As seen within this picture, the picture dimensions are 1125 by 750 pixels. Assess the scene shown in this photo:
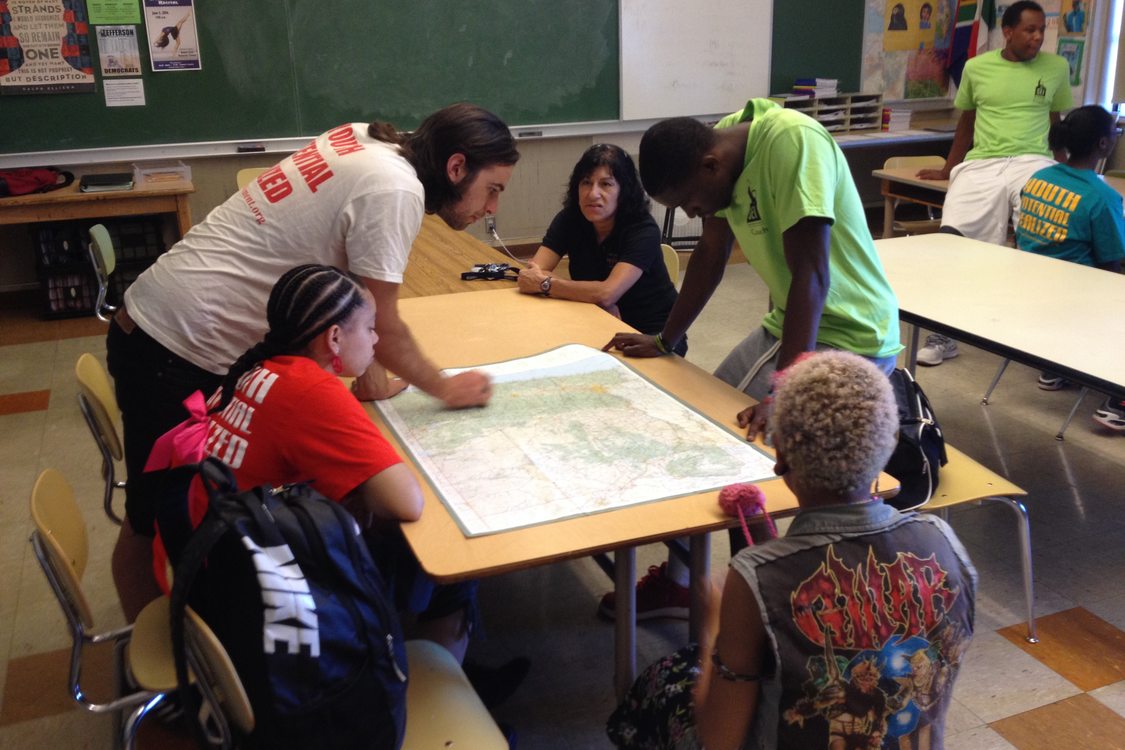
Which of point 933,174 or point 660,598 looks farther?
point 933,174

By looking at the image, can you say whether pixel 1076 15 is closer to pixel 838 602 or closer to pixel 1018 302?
pixel 1018 302

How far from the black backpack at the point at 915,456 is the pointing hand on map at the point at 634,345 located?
0.56m

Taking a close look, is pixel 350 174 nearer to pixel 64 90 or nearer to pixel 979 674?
pixel 979 674

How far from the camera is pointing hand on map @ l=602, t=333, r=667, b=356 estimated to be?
2.33 metres

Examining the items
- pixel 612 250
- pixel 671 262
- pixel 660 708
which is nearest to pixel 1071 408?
pixel 671 262

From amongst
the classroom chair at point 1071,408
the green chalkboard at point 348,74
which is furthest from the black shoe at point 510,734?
the green chalkboard at point 348,74

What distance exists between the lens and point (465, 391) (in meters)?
2.03

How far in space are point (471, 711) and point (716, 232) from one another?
1.30m

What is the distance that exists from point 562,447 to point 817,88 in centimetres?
548

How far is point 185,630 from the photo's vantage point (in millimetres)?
1326

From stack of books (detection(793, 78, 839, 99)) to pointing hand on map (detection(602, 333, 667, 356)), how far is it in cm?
481

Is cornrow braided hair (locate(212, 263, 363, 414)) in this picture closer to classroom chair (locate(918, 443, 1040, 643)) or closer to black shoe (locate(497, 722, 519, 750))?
black shoe (locate(497, 722, 519, 750))

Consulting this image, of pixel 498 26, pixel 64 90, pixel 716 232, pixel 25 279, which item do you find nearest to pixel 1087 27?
pixel 498 26

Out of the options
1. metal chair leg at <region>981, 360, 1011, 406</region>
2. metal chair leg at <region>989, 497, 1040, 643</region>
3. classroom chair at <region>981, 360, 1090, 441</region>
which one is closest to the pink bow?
metal chair leg at <region>989, 497, 1040, 643</region>
